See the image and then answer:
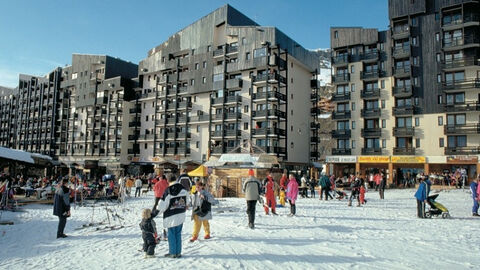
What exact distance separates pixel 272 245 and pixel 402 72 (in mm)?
42090

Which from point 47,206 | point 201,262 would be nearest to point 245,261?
point 201,262

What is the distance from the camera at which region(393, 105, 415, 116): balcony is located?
43.5 metres

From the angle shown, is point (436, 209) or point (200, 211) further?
point (436, 209)

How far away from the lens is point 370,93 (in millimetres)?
46719

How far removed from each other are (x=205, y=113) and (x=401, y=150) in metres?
28.3

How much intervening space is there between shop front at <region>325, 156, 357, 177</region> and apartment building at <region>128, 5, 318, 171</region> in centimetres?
513

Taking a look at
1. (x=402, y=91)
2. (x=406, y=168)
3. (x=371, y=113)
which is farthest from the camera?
(x=371, y=113)

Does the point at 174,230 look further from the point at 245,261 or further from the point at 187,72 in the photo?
the point at 187,72

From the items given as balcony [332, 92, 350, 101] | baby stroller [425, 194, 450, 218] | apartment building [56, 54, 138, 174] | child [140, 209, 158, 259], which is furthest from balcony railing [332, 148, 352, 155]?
child [140, 209, 158, 259]

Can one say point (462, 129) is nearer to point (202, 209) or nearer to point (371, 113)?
point (371, 113)

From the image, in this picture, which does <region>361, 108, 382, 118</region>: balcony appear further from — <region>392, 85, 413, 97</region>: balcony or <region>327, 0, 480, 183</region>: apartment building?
<region>392, 85, 413, 97</region>: balcony

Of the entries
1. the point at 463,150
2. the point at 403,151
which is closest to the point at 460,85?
the point at 463,150

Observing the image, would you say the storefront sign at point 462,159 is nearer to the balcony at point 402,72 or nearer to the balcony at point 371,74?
the balcony at point 402,72

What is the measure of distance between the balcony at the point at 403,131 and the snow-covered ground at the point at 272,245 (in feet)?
104
